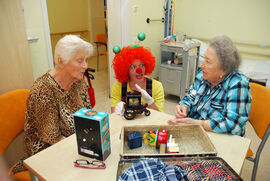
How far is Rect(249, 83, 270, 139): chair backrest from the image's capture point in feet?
4.48

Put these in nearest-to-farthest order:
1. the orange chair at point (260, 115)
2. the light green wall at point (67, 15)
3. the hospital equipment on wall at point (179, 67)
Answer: the orange chair at point (260, 115) → the hospital equipment on wall at point (179, 67) → the light green wall at point (67, 15)

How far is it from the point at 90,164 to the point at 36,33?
2.10 metres

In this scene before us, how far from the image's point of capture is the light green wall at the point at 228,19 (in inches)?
142

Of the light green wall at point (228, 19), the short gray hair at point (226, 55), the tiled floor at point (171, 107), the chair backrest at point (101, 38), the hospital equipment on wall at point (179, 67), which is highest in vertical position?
the light green wall at point (228, 19)

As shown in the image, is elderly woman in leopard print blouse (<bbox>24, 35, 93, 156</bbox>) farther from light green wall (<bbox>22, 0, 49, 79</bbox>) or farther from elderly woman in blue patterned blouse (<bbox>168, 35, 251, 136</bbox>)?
light green wall (<bbox>22, 0, 49, 79</bbox>)

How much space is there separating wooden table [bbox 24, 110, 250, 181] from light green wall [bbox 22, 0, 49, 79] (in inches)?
68.9

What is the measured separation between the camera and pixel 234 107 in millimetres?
1277

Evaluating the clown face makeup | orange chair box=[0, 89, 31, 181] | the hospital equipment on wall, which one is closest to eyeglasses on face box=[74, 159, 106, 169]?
orange chair box=[0, 89, 31, 181]

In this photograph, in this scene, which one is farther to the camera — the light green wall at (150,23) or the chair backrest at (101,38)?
the chair backrest at (101,38)

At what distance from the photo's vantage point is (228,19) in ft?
12.8

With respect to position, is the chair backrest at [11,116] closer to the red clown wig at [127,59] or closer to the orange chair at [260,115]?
the red clown wig at [127,59]

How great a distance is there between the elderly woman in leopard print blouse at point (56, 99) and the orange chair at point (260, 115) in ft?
4.14

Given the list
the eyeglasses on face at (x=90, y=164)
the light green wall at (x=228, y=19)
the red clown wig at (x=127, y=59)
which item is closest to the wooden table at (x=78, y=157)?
the eyeglasses on face at (x=90, y=164)

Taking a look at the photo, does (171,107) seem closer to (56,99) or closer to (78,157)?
(56,99)
